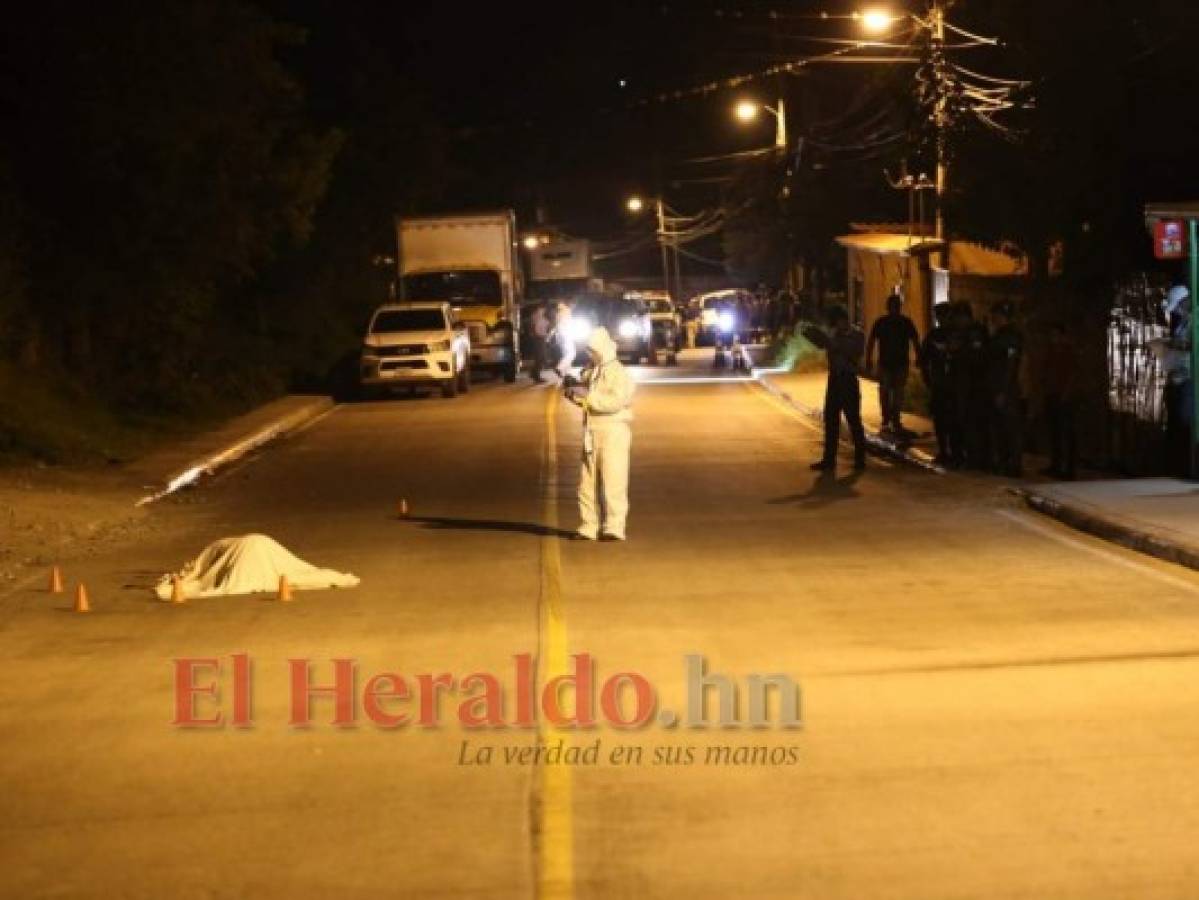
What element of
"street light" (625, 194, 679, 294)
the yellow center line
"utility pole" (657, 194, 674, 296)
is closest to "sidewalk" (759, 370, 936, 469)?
the yellow center line

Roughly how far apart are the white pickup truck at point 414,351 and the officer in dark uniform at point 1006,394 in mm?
20050

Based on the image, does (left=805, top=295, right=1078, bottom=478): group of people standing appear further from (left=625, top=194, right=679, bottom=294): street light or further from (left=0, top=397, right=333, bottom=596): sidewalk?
(left=625, top=194, right=679, bottom=294): street light

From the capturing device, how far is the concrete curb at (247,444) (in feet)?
81.3

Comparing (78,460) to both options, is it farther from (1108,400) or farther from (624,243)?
(624,243)

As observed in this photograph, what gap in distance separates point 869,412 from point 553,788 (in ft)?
80.3

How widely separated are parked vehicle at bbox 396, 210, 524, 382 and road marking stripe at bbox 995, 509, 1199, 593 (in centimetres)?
2906

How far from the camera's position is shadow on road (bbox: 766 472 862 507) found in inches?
811

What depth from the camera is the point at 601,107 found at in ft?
323

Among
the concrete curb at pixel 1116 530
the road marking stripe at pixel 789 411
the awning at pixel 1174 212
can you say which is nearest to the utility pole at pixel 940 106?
the road marking stripe at pixel 789 411

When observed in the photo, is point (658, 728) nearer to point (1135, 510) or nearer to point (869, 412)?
point (1135, 510)

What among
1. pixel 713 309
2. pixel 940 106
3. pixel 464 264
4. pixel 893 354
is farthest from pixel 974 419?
pixel 713 309

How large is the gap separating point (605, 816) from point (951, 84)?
22396mm

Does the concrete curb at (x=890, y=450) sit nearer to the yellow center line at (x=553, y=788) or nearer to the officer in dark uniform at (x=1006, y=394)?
the officer in dark uniform at (x=1006, y=394)

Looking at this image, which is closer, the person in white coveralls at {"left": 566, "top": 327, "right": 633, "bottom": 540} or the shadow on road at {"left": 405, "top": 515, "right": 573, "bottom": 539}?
the person in white coveralls at {"left": 566, "top": 327, "right": 633, "bottom": 540}
